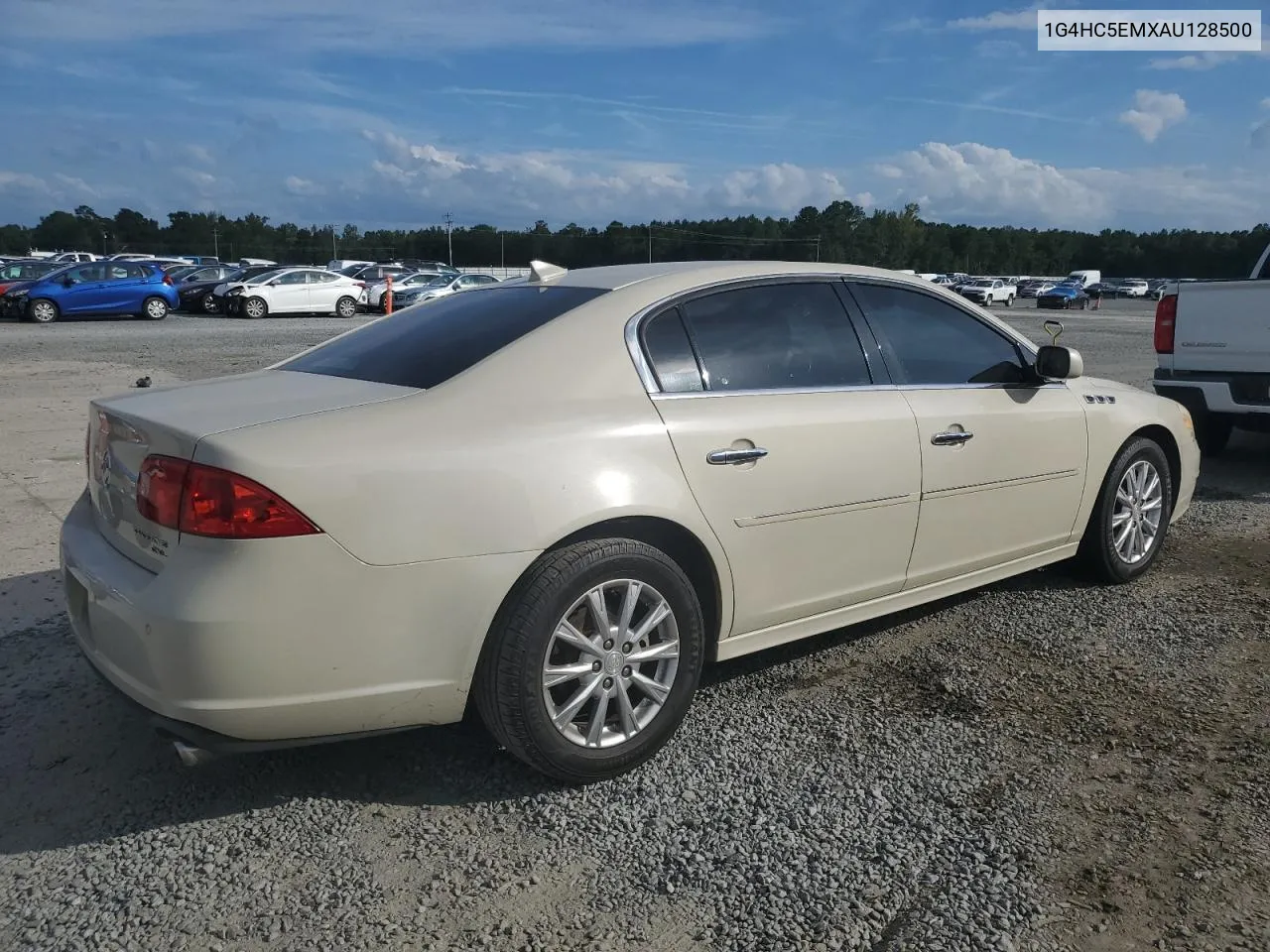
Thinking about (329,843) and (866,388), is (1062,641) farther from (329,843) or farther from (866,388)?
(329,843)

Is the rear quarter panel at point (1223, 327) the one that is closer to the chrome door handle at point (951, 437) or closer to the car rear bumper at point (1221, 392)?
the car rear bumper at point (1221, 392)

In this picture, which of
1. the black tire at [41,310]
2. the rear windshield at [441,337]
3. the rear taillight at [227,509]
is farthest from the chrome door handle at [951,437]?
the black tire at [41,310]

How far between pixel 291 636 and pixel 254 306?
2968 cm

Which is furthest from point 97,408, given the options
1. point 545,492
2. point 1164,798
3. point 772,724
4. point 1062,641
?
point 1062,641

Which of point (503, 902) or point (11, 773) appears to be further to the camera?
point (11, 773)

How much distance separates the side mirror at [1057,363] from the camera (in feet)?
14.3

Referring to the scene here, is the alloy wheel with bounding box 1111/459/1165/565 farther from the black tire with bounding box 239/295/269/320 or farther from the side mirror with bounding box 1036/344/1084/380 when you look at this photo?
the black tire with bounding box 239/295/269/320

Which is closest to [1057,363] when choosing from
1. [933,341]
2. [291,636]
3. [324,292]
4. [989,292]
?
[933,341]

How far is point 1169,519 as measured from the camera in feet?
17.3

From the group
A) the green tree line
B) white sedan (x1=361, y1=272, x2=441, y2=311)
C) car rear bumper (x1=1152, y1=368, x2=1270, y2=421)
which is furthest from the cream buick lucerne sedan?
the green tree line

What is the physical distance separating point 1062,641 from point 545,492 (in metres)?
2.54

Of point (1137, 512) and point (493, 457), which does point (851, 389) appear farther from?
point (1137, 512)

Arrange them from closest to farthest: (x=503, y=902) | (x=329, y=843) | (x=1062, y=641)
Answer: (x=503, y=902), (x=329, y=843), (x=1062, y=641)

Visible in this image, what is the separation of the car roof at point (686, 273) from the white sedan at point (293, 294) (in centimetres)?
2835
